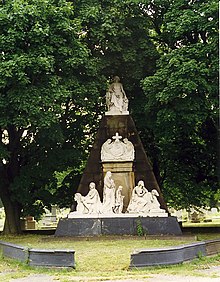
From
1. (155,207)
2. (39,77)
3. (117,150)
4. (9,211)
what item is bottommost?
(9,211)

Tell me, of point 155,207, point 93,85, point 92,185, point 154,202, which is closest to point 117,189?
point 92,185

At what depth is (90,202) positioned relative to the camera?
17703mm

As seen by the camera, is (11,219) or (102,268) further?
(11,219)

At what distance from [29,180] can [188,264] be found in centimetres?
1138

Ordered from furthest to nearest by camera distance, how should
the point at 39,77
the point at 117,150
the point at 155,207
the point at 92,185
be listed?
the point at 117,150
the point at 92,185
the point at 155,207
the point at 39,77

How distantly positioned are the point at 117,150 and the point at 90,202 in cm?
228

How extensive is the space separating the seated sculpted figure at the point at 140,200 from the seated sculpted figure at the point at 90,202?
117 cm

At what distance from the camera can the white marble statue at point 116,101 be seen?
19.5m

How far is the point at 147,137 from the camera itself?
78.0 ft

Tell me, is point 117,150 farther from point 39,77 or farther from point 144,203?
point 39,77

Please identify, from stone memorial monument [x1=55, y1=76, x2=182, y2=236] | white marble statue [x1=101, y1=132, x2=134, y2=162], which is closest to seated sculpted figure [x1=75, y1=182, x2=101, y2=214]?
stone memorial monument [x1=55, y1=76, x2=182, y2=236]

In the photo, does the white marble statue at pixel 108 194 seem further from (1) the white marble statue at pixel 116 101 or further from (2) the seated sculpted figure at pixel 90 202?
(1) the white marble statue at pixel 116 101

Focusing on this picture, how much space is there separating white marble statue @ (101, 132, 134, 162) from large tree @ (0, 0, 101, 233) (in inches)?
65.4

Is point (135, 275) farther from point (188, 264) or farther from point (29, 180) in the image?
point (29, 180)
